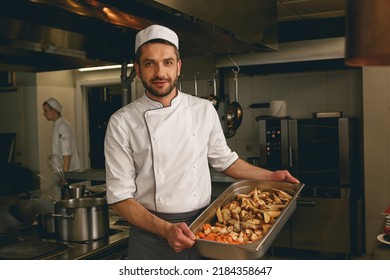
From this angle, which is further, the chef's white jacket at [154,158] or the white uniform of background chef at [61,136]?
the white uniform of background chef at [61,136]

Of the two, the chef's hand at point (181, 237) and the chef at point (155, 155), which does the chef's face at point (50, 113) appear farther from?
the chef's hand at point (181, 237)

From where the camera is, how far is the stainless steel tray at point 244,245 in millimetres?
1000

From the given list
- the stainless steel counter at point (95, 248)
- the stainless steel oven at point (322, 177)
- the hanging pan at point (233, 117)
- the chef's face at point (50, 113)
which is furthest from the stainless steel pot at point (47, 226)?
the stainless steel oven at point (322, 177)

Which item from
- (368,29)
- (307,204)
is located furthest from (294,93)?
(368,29)

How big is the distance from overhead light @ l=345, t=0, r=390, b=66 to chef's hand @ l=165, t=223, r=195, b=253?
83 cm

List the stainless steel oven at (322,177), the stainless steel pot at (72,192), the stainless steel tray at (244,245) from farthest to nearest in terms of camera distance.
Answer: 1. the stainless steel oven at (322,177)
2. the stainless steel pot at (72,192)
3. the stainless steel tray at (244,245)

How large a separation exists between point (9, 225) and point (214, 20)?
40.8 inches

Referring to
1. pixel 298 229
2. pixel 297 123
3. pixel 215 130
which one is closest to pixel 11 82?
pixel 297 123

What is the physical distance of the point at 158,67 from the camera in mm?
1255

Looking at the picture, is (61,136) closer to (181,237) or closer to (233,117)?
(233,117)

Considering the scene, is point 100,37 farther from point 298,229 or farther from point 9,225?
point 298,229

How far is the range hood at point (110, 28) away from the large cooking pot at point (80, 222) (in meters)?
0.60

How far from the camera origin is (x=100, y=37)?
1650mm

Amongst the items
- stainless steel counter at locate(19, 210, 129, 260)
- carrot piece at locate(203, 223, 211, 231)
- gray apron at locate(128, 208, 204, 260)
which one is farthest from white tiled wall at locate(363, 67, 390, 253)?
carrot piece at locate(203, 223, 211, 231)
